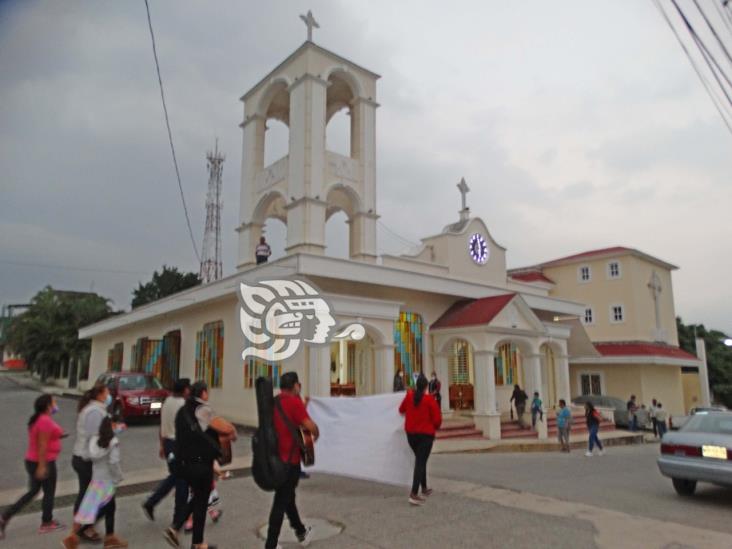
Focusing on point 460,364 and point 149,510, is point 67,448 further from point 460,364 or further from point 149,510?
point 460,364

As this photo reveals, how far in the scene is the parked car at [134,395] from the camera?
16625 mm

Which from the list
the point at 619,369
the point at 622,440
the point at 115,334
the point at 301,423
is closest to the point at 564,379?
the point at 622,440

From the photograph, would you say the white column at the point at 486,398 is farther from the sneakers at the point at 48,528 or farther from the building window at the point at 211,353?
the sneakers at the point at 48,528

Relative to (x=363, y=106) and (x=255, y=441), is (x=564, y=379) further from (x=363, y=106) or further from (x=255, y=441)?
(x=255, y=441)

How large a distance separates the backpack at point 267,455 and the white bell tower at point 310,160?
37.6 ft

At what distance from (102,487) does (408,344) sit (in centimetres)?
1362

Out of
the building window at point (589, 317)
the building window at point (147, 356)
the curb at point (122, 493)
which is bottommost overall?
the curb at point (122, 493)

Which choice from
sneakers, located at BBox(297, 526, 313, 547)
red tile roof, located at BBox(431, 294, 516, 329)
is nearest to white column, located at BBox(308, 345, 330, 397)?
red tile roof, located at BBox(431, 294, 516, 329)

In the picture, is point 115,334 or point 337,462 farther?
point 115,334

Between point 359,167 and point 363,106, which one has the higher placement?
point 363,106

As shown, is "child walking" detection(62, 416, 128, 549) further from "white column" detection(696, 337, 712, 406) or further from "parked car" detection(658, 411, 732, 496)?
"white column" detection(696, 337, 712, 406)

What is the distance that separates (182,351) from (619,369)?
22.6 meters

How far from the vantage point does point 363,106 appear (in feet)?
65.5

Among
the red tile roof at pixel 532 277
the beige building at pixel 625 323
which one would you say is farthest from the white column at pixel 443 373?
the red tile roof at pixel 532 277
